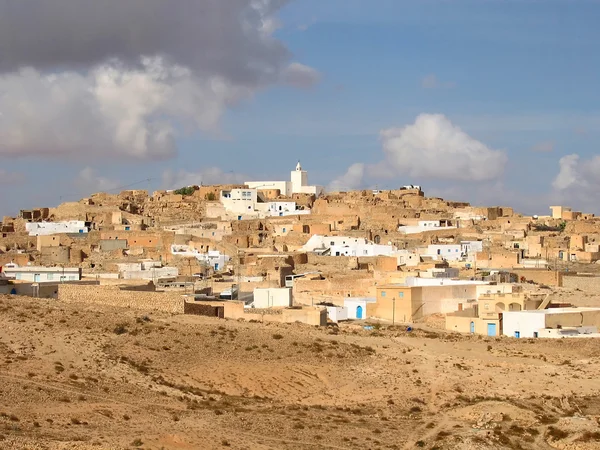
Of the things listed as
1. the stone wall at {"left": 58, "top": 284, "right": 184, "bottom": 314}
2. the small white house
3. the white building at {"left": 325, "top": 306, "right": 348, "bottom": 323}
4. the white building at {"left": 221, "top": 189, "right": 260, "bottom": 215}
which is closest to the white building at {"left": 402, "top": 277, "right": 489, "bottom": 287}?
the small white house

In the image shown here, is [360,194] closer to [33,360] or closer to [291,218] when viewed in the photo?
[291,218]

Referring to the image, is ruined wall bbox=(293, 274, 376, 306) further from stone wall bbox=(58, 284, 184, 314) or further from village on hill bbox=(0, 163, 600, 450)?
stone wall bbox=(58, 284, 184, 314)

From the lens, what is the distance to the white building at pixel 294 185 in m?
70.9

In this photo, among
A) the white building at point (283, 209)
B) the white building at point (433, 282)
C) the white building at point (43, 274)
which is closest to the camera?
the white building at point (433, 282)

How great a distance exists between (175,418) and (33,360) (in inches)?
164

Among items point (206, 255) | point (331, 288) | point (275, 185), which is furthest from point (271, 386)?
point (275, 185)

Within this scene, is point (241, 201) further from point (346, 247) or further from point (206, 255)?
point (346, 247)

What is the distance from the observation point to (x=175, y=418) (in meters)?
16.8

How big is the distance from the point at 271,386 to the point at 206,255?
24.8 m

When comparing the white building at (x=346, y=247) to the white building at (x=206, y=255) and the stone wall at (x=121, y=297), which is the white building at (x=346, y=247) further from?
the stone wall at (x=121, y=297)

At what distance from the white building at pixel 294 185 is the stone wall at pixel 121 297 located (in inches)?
1632

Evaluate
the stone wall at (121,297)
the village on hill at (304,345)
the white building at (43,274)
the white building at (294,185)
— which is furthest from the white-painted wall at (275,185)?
the stone wall at (121,297)

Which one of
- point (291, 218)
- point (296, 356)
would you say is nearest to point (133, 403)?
point (296, 356)

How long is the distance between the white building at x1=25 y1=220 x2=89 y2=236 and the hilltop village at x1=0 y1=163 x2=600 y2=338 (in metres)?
0.12
